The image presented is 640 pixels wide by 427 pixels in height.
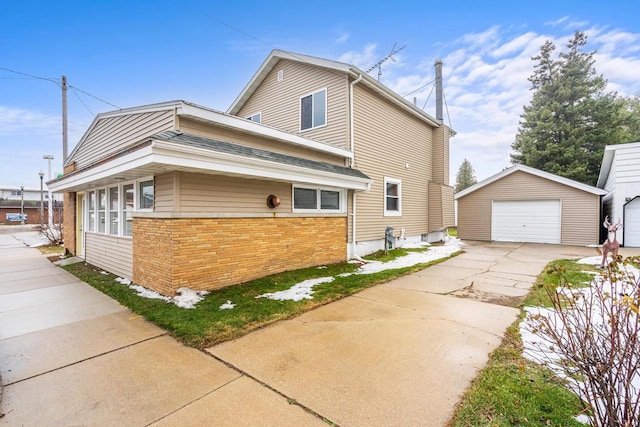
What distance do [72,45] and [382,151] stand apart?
1420 centimetres

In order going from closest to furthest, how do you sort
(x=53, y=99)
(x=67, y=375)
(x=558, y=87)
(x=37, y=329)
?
(x=67, y=375) → (x=37, y=329) → (x=53, y=99) → (x=558, y=87)

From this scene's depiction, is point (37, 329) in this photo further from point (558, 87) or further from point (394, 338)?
point (558, 87)

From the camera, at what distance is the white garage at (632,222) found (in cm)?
1223

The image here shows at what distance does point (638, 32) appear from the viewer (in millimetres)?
16156

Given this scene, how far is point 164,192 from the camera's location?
590 cm

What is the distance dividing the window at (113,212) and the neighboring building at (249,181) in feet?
0.11

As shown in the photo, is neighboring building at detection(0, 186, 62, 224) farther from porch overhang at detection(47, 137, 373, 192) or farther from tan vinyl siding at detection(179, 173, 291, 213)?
tan vinyl siding at detection(179, 173, 291, 213)

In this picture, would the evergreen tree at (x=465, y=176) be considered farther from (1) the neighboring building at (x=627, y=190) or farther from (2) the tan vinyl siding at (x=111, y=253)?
(2) the tan vinyl siding at (x=111, y=253)

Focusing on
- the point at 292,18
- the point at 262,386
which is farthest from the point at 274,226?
the point at 292,18

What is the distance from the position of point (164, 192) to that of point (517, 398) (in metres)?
6.32

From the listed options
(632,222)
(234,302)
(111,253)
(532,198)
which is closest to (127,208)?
(111,253)

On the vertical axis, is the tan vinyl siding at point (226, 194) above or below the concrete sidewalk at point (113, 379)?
above

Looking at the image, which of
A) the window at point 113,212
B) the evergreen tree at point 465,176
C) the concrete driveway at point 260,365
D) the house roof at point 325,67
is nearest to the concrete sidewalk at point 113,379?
the concrete driveway at point 260,365

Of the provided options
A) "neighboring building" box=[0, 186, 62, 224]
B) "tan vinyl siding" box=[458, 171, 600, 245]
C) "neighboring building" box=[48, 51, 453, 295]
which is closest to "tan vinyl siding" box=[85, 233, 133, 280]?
"neighboring building" box=[48, 51, 453, 295]
